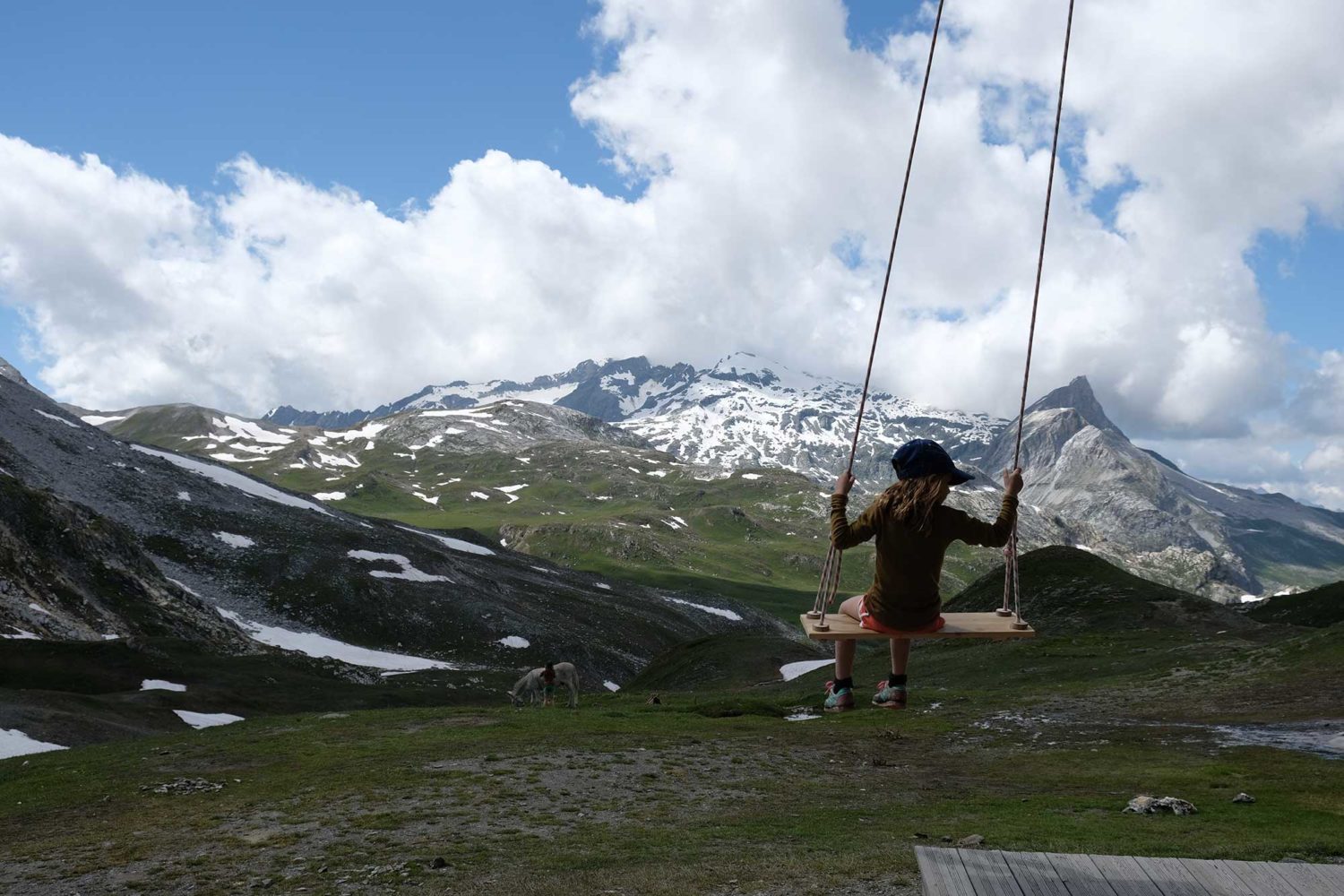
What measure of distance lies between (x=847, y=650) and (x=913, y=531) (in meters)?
2.17

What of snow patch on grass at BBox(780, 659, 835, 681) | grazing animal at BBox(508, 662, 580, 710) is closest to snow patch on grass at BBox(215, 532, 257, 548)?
grazing animal at BBox(508, 662, 580, 710)

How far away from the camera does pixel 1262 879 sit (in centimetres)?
1012

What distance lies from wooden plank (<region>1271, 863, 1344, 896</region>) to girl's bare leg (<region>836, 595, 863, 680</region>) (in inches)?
212

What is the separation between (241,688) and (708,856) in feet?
220

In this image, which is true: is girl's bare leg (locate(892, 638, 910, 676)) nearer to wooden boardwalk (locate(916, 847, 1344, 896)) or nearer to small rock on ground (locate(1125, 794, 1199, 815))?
wooden boardwalk (locate(916, 847, 1344, 896))

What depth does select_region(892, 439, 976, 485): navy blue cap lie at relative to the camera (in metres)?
12.5

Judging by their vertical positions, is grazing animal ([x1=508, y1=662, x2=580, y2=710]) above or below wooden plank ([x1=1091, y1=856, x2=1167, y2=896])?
below

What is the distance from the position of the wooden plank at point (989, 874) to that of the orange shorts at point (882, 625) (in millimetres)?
2853

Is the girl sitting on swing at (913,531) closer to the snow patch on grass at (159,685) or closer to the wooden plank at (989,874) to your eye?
the wooden plank at (989,874)

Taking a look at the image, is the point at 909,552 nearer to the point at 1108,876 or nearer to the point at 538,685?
the point at 1108,876

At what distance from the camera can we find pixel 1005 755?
37188 millimetres

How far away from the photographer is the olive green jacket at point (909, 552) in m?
12.6

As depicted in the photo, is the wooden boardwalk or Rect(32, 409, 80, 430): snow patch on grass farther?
Rect(32, 409, 80, 430): snow patch on grass

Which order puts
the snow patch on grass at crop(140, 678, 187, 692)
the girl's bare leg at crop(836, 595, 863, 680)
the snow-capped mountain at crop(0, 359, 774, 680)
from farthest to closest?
the snow-capped mountain at crop(0, 359, 774, 680), the snow patch on grass at crop(140, 678, 187, 692), the girl's bare leg at crop(836, 595, 863, 680)
